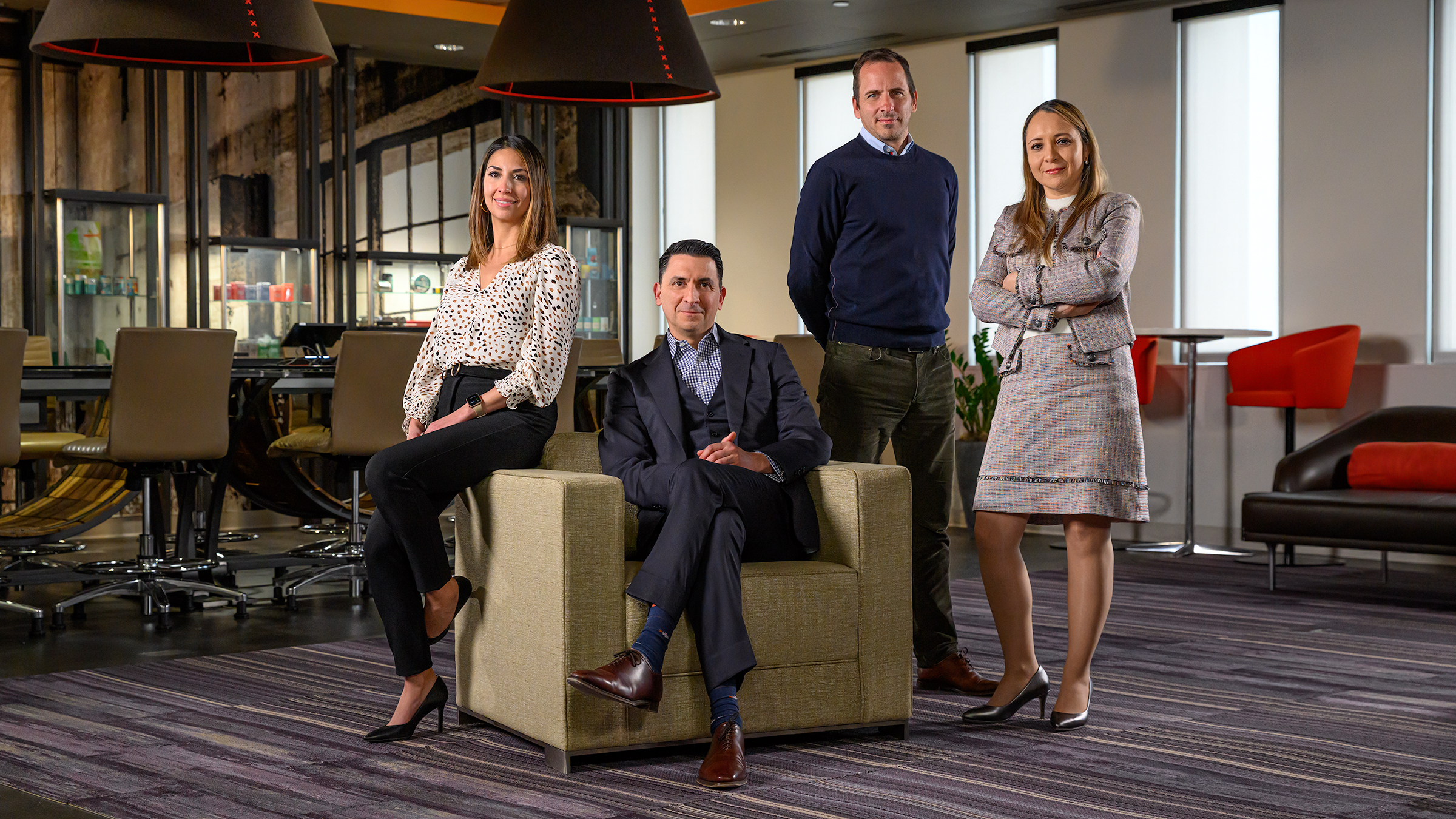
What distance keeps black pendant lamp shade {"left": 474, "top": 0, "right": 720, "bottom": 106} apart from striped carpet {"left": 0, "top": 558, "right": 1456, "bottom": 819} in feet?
5.82

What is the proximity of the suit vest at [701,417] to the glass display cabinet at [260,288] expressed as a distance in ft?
21.0

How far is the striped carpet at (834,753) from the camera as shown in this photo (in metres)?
2.76

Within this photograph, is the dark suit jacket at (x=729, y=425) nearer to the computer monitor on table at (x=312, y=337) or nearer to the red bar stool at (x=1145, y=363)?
the computer monitor on table at (x=312, y=337)

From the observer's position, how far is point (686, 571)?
2.99 meters

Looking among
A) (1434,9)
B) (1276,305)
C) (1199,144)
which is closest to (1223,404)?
(1276,305)

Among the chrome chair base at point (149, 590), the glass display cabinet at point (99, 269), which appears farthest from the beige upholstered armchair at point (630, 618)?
the glass display cabinet at point (99, 269)

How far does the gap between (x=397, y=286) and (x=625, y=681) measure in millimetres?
7588

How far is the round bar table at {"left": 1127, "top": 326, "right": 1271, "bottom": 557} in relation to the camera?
6.95 m

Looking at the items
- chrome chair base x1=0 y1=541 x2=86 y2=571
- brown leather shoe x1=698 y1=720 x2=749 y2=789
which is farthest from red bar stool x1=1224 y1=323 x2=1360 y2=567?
chrome chair base x1=0 y1=541 x2=86 y2=571

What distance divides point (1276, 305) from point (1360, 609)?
8.93 ft

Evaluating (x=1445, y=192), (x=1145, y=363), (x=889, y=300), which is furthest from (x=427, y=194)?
(x=889, y=300)

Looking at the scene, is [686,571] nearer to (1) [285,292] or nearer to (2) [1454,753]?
(2) [1454,753]

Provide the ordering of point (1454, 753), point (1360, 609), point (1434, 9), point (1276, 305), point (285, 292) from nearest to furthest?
point (1454, 753) → point (1360, 609) → point (1434, 9) → point (1276, 305) → point (285, 292)

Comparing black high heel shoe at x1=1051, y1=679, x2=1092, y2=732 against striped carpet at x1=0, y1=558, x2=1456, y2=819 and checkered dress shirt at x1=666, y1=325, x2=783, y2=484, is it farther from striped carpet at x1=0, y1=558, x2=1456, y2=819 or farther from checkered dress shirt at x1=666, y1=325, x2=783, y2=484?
checkered dress shirt at x1=666, y1=325, x2=783, y2=484
